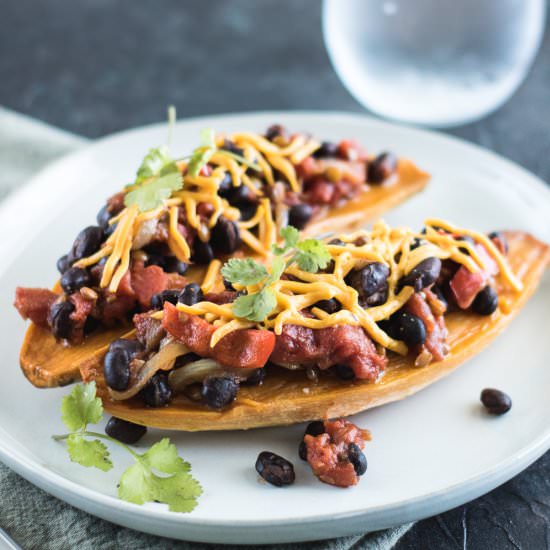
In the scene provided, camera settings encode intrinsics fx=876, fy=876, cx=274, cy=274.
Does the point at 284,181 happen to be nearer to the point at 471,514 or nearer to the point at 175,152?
the point at 175,152

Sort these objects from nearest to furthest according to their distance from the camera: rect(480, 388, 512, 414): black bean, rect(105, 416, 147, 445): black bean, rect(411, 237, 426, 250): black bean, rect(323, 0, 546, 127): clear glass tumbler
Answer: rect(105, 416, 147, 445): black bean
rect(480, 388, 512, 414): black bean
rect(411, 237, 426, 250): black bean
rect(323, 0, 546, 127): clear glass tumbler

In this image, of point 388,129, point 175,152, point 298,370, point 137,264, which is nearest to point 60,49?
point 175,152

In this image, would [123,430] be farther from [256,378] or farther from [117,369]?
[256,378]

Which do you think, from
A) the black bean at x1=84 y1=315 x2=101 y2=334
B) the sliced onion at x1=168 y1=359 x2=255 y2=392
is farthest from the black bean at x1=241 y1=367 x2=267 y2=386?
the black bean at x1=84 y1=315 x2=101 y2=334

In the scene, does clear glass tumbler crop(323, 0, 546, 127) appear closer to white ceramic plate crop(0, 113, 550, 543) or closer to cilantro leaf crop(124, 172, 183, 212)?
white ceramic plate crop(0, 113, 550, 543)

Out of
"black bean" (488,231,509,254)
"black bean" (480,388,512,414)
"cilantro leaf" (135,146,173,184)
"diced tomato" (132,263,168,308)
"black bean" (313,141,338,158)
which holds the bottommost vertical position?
"black bean" (480,388,512,414)

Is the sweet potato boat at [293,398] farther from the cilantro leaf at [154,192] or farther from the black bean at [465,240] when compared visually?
the cilantro leaf at [154,192]

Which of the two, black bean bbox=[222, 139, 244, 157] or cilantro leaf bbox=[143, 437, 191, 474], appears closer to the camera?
cilantro leaf bbox=[143, 437, 191, 474]
